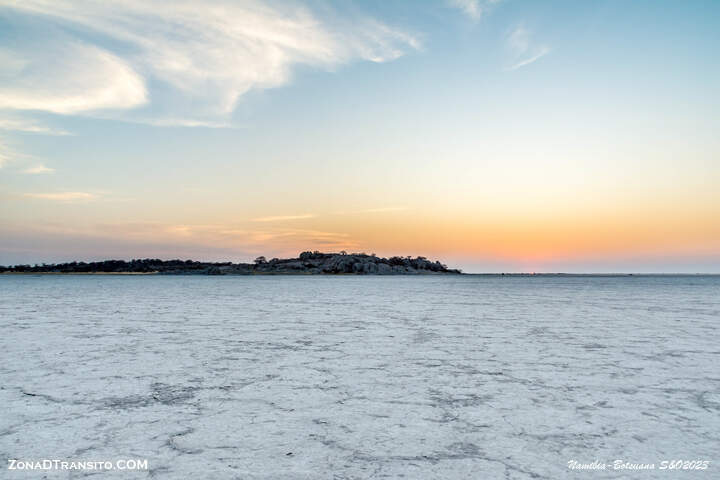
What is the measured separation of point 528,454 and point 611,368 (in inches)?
121

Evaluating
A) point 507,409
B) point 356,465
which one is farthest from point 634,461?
point 356,465

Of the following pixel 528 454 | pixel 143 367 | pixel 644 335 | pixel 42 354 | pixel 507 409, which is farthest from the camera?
pixel 644 335

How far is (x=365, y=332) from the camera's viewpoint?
8.45 meters

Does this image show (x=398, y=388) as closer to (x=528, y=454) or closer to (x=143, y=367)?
(x=528, y=454)

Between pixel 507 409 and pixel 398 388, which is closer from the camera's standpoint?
pixel 507 409

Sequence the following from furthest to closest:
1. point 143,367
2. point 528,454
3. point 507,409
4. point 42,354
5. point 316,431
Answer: point 42,354 → point 143,367 → point 507,409 → point 316,431 → point 528,454

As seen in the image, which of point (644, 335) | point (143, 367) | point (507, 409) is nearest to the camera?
point (507, 409)

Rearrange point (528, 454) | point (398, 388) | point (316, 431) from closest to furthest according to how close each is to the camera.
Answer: point (528, 454) < point (316, 431) < point (398, 388)

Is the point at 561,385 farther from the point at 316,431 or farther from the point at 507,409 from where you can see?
the point at 316,431

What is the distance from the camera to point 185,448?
9.60ft

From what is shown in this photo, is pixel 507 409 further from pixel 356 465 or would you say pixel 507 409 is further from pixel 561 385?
pixel 356 465

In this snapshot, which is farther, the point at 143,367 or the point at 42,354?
the point at 42,354

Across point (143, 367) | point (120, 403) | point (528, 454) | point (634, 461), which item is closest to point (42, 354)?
point (143, 367)

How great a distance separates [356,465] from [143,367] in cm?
353
